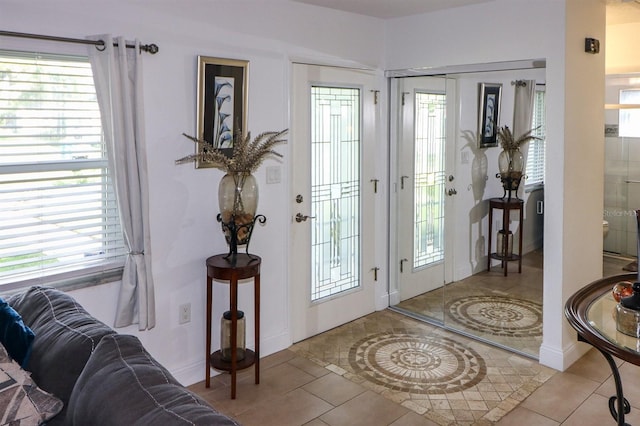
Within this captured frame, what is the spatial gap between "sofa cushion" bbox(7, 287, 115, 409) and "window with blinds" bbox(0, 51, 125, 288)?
65 cm

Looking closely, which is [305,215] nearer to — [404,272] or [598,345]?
[404,272]

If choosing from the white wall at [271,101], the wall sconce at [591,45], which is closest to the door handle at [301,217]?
the white wall at [271,101]

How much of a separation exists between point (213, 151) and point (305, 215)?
41.6 inches

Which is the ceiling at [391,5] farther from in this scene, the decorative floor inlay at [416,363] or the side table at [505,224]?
the decorative floor inlay at [416,363]

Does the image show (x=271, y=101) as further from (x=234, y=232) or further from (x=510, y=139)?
(x=510, y=139)

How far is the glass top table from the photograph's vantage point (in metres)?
1.95

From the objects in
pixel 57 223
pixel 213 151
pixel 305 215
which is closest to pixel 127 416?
pixel 57 223

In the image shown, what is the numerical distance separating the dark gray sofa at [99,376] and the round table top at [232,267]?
3.44ft

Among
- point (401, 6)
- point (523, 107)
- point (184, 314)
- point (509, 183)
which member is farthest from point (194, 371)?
point (401, 6)

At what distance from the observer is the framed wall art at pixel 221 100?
130 inches

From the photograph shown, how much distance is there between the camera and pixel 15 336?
1951 mm

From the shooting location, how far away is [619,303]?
2.17 metres

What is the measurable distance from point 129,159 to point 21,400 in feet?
4.84

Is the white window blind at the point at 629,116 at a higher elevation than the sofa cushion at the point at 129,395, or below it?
higher
